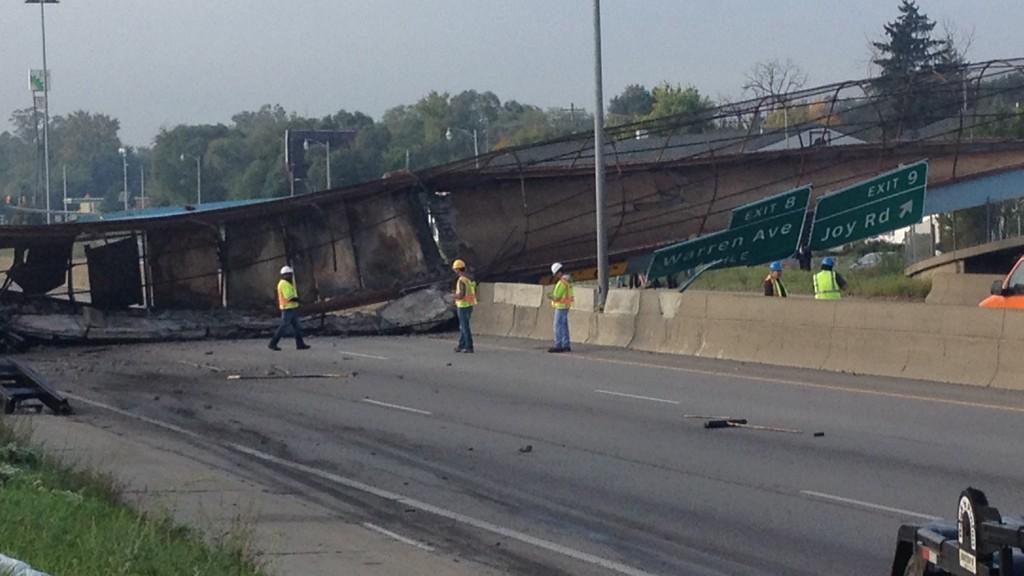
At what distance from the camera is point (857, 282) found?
46656mm

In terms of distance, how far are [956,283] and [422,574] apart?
28096mm

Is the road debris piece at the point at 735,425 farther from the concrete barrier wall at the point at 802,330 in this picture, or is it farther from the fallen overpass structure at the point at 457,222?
the fallen overpass structure at the point at 457,222

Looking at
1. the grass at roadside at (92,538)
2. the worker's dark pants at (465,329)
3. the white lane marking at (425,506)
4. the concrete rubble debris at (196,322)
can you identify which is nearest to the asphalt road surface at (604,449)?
the white lane marking at (425,506)

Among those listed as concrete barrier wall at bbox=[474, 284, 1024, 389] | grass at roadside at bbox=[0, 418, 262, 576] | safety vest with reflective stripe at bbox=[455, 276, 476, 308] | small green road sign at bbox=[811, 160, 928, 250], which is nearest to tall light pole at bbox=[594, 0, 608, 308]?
concrete barrier wall at bbox=[474, 284, 1024, 389]

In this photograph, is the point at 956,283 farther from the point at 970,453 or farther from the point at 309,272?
the point at 970,453

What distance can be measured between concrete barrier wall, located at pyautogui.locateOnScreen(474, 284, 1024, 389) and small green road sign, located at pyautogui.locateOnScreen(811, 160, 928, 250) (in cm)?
316

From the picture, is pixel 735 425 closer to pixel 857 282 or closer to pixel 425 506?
pixel 425 506

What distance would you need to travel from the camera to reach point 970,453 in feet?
49.3

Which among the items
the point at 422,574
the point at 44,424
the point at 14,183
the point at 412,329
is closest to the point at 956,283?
the point at 412,329

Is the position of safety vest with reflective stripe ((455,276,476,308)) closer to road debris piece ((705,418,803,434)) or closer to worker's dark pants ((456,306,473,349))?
worker's dark pants ((456,306,473,349))

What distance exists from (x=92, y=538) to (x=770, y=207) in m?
24.0

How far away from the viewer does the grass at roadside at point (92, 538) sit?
7.73m

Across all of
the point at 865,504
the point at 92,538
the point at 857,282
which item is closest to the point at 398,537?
the point at 92,538

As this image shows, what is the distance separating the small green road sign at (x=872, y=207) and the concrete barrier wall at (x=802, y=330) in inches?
124
